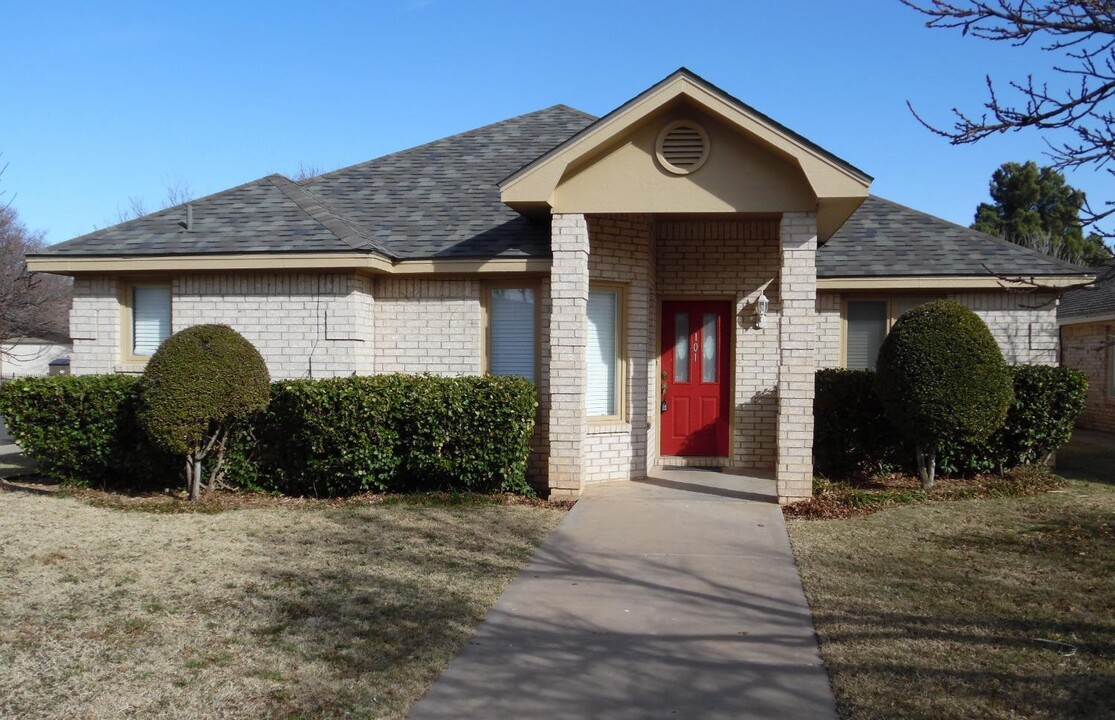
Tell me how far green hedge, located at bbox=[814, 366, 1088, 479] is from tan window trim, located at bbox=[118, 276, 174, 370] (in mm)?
8825

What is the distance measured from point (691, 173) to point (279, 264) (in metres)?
5.08

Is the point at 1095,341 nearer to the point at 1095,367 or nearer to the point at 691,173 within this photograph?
the point at 1095,367

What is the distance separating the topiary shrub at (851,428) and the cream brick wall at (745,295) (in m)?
0.86

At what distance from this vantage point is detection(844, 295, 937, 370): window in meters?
13.0

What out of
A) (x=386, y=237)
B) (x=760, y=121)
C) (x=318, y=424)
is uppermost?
(x=760, y=121)

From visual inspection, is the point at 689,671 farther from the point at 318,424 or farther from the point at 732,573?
the point at 318,424

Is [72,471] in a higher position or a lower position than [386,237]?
lower

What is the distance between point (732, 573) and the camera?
736cm

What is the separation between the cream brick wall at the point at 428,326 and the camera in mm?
11695

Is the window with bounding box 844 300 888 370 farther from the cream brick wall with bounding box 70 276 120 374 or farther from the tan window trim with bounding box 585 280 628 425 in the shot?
the cream brick wall with bounding box 70 276 120 374

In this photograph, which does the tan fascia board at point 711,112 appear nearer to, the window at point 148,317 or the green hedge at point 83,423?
the window at point 148,317

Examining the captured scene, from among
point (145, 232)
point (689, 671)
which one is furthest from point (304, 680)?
point (145, 232)

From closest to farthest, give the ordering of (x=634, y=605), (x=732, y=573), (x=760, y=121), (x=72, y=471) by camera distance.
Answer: (x=634, y=605) < (x=732, y=573) < (x=760, y=121) < (x=72, y=471)

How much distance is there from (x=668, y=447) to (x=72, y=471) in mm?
7727
